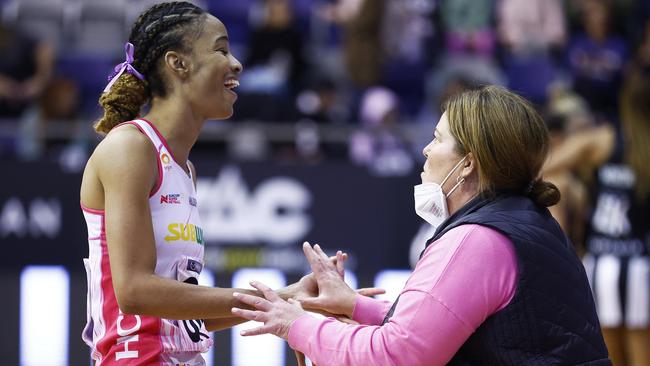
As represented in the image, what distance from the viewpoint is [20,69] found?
350 inches

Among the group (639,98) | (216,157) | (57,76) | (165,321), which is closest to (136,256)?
(165,321)

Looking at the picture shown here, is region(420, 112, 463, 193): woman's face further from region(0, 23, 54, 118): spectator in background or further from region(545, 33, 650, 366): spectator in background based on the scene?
region(0, 23, 54, 118): spectator in background

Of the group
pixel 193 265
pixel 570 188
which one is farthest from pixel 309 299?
pixel 570 188

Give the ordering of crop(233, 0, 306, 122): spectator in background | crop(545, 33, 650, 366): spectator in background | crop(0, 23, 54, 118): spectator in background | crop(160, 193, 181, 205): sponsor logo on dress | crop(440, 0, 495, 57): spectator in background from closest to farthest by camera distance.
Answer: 1. crop(160, 193, 181, 205): sponsor logo on dress
2. crop(545, 33, 650, 366): spectator in background
3. crop(0, 23, 54, 118): spectator in background
4. crop(233, 0, 306, 122): spectator in background
5. crop(440, 0, 495, 57): spectator in background

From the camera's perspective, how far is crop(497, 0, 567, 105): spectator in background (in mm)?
10172

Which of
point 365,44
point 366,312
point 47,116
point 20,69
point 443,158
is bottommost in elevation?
point 366,312

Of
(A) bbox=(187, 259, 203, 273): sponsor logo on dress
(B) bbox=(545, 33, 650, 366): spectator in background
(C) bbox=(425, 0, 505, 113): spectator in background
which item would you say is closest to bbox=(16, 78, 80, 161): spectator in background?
(C) bbox=(425, 0, 505, 113): spectator in background

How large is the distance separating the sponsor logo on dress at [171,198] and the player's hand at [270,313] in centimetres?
32

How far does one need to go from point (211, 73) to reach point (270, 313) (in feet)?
2.43

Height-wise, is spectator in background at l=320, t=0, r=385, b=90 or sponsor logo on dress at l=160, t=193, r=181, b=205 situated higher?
spectator in background at l=320, t=0, r=385, b=90

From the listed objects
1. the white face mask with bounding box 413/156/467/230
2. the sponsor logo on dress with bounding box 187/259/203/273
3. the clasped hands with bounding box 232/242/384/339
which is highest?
the white face mask with bounding box 413/156/467/230

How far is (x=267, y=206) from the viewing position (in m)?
7.02

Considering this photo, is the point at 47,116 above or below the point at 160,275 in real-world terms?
above

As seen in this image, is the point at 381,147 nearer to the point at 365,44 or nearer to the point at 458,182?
the point at 365,44
